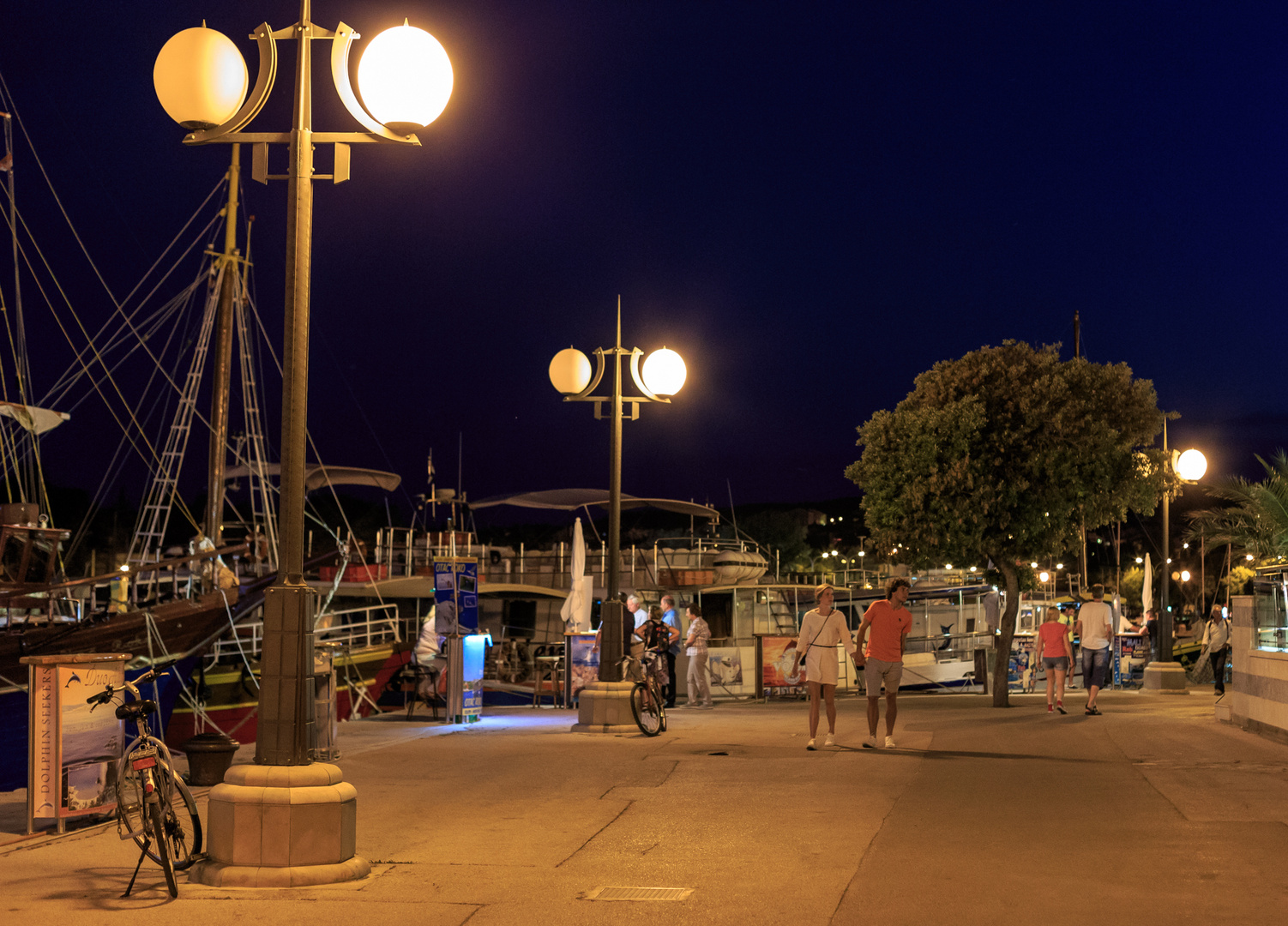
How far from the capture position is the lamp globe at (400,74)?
706 centimetres

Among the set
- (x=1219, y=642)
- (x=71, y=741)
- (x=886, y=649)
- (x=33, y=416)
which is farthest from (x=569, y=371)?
(x=1219, y=642)

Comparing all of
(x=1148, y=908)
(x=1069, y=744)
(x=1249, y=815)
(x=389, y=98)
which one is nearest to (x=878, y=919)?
(x=1148, y=908)

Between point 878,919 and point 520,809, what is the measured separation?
390 centimetres

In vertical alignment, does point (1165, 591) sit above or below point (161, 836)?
above

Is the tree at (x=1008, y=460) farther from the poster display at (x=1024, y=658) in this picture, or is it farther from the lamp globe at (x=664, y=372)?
the poster display at (x=1024, y=658)

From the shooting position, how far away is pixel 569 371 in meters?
15.9

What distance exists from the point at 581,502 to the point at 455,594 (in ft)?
85.6

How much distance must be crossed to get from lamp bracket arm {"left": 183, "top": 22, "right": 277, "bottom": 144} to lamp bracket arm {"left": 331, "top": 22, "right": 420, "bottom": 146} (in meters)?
0.37

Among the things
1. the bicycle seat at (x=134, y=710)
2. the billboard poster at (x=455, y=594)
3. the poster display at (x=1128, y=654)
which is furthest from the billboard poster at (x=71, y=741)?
the poster display at (x=1128, y=654)

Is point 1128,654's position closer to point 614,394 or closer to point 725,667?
point 725,667

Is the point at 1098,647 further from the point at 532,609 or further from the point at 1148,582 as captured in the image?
the point at 532,609

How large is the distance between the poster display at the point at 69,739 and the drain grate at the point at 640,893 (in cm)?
353

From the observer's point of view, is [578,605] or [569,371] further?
[578,605]

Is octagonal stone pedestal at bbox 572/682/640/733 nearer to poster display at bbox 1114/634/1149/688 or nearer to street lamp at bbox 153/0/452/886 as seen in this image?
street lamp at bbox 153/0/452/886
